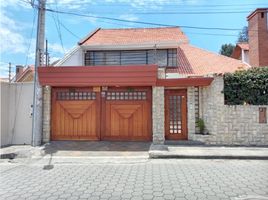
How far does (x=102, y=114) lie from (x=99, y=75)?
5.77 feet

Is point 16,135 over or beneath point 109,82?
beneath

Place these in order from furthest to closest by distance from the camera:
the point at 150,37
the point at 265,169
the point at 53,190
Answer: the point at 150,37 < the point at 265,169 < the point at 53,190

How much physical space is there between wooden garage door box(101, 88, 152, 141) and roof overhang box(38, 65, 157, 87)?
2.43 ft

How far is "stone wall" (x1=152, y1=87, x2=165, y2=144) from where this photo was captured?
11680mm

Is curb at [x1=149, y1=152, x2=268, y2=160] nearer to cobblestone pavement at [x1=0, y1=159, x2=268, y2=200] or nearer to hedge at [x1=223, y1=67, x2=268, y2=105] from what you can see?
cobblestone pavement at [x1=0, y1=159, x2=268, y2=200]

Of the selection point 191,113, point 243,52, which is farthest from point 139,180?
point 243,52

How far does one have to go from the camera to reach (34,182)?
6.69m

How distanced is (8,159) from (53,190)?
4432 millimetres

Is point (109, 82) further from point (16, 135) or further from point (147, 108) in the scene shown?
point (16, 135)

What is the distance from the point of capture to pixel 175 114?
12.3 metres

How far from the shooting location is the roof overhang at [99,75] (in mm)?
11414

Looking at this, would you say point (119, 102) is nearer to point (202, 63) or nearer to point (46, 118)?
point (46, 118)

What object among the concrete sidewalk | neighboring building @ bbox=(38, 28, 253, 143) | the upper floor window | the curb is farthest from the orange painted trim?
the upper floor window

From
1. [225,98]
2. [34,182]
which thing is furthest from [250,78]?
[34,182]
